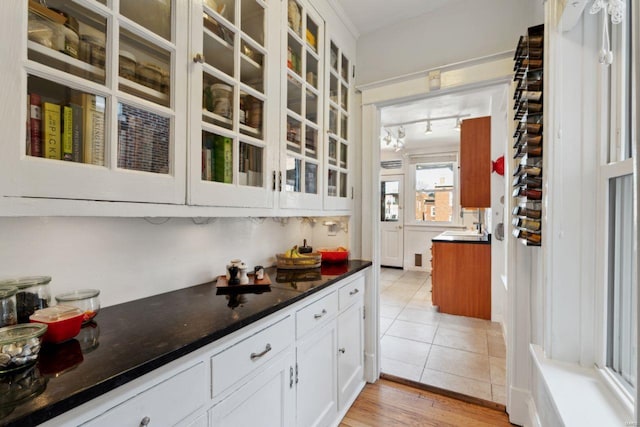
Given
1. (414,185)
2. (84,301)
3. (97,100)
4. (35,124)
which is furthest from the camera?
(414,185)

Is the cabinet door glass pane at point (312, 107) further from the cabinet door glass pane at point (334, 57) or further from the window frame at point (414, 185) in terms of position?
the window frame at point (414, 185)

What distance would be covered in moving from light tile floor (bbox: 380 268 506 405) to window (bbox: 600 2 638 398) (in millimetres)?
1189

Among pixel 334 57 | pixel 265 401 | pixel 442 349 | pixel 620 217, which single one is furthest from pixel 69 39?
pixel 442 349

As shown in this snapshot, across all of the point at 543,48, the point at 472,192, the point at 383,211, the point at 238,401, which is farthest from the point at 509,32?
the point at 383,211

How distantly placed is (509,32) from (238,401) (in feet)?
7.80

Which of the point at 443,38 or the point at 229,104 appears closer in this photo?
the point at 229,104

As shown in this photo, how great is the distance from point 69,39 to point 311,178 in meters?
1.22

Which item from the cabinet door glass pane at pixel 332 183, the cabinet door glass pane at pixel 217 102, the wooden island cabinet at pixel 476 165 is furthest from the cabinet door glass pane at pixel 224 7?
the wooden island cabinet at pixel 476 165

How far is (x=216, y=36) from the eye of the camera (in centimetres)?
120

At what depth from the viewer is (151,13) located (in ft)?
3.23

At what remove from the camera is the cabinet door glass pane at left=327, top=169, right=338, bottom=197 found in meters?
2.00

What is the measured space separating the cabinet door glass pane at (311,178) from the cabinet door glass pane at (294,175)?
0.20 feet

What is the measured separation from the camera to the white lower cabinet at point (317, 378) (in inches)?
53.9

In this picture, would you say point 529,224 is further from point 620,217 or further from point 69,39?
point 69,39
